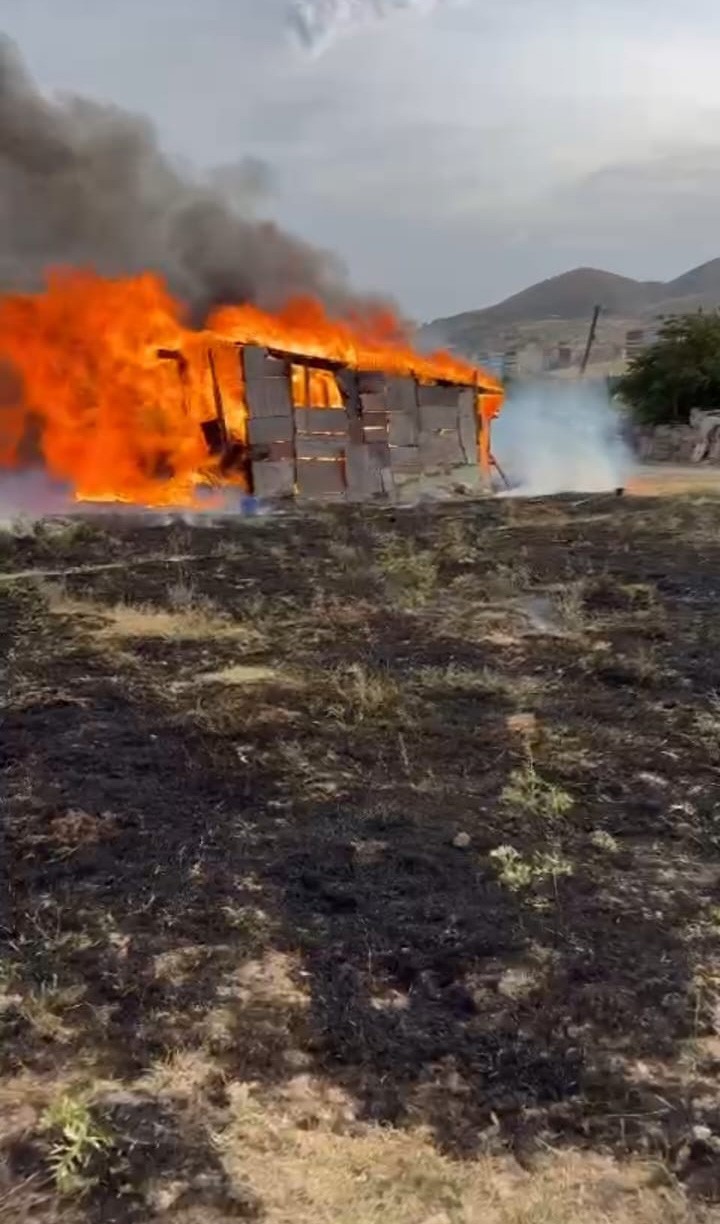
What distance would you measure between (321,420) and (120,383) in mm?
4396

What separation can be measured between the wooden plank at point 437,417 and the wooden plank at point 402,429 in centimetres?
25

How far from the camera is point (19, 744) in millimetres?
7430

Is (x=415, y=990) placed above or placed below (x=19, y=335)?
below

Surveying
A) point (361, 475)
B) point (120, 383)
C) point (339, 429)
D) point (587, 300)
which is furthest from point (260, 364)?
point (587, 300)

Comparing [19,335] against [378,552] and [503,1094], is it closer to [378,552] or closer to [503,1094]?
[378,552]

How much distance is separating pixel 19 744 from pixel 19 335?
55.9 feet

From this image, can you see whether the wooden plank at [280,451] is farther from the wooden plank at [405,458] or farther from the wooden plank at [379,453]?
the wooden plank at [405,458]

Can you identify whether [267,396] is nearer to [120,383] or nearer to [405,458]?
[120,383]

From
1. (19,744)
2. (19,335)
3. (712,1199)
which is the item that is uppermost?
(19,335)

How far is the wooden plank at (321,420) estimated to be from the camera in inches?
878

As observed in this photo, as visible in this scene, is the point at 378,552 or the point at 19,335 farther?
the point at 19,335

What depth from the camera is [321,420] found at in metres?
22.5

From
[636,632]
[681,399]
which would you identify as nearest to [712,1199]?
[636,632]

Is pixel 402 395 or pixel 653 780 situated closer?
pixel 653 780
